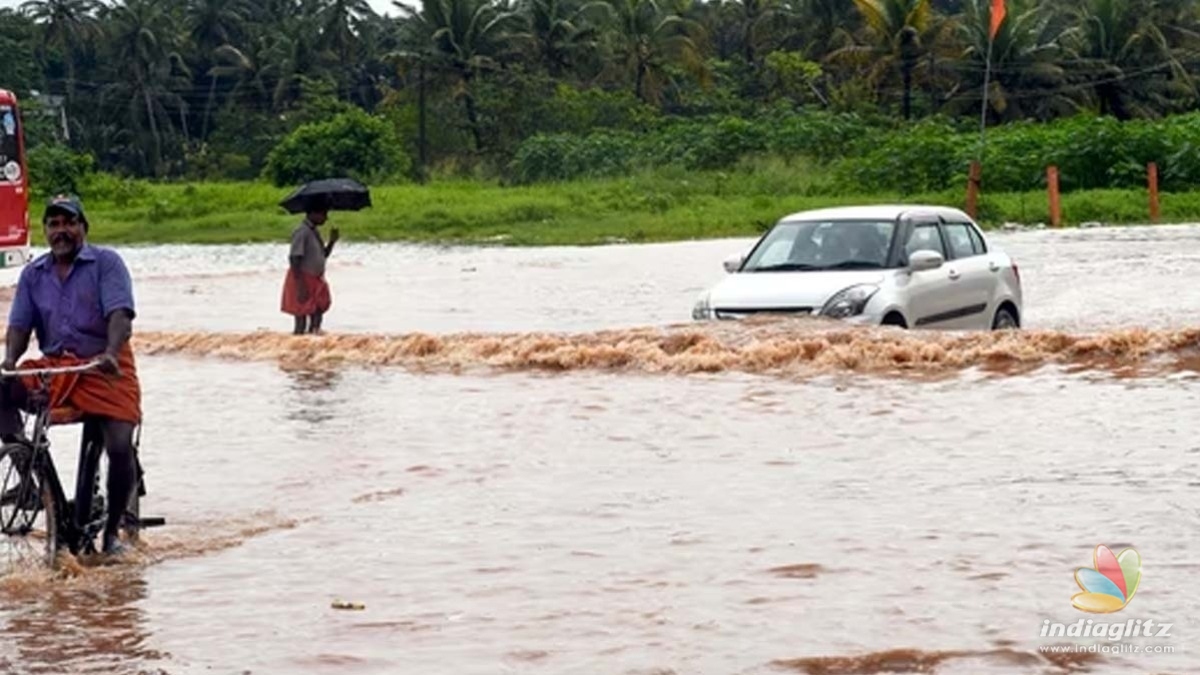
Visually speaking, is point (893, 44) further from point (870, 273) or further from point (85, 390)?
point (85, 390)

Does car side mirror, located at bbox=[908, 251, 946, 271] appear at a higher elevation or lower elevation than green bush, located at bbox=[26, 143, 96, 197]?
higher

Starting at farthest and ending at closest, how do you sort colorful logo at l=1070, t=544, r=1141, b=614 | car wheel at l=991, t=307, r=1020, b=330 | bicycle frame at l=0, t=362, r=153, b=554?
car wheel at l=991, t=307, r=1020, b=330
bicycle frame at l=0, t=362, r=153, b=554
colorful logo at l=1070, t=544, r=1141, b=614

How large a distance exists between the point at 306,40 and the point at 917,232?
61.6 m

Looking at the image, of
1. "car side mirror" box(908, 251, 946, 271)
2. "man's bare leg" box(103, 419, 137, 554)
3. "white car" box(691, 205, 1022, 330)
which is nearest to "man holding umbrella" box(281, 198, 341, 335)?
"white car" box(691, 205, 1022, 330)

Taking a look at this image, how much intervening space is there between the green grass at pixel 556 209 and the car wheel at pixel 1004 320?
21642 mm

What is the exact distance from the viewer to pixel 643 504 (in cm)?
1057

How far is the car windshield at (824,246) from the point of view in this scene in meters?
16.2

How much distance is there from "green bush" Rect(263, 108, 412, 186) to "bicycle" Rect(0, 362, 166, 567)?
49.5 m

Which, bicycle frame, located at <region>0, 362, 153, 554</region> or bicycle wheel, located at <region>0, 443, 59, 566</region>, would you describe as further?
bicycle frame, located at <region>0, 362, 153, 554</region>

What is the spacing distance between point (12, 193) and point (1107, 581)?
22388 mm

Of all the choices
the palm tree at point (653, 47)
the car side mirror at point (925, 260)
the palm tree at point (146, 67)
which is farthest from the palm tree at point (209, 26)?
the car side mirror at point (925, 260)

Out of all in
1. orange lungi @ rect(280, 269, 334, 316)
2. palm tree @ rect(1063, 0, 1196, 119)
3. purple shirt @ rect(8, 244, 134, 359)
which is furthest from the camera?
palm tree @ rect(1063, 0, 1196, 119)

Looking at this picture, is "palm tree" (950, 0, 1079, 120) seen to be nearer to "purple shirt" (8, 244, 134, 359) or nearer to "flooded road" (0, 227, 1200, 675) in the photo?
"flooded road" (0, 227, 1200, 675)

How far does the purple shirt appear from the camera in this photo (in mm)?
8789
